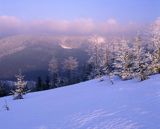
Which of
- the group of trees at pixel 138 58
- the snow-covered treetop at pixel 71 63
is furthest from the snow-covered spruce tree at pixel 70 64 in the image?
the group of trees at pixel 138 58

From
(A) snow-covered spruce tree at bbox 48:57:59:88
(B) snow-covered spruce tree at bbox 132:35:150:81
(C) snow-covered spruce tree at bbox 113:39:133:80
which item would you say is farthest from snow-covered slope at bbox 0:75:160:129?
(A) snow-covered spruce tree at bbox 48:57:59:88

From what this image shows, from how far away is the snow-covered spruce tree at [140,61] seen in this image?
49281 mm

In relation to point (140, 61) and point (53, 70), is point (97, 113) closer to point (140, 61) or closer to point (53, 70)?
point (140, 61)

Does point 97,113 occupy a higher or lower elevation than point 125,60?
lower

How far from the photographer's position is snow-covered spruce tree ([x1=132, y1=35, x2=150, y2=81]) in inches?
1940

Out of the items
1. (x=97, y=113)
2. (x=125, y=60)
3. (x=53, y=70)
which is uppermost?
(x=125, y=60)

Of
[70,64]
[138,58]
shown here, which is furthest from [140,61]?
[70,64]

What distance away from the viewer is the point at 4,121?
121ft

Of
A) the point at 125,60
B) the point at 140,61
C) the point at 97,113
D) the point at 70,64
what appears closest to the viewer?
the point at 97,113

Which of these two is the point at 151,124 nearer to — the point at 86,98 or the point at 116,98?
the point at 116,98

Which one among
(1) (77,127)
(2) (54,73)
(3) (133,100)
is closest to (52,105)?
(3) (133,100)

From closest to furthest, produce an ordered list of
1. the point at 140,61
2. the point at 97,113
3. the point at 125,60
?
1. the point at 97,113
2. the point at 140,61
3. the point at 125,60

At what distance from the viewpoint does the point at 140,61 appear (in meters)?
49.8

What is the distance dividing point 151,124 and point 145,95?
11114 millimetres
